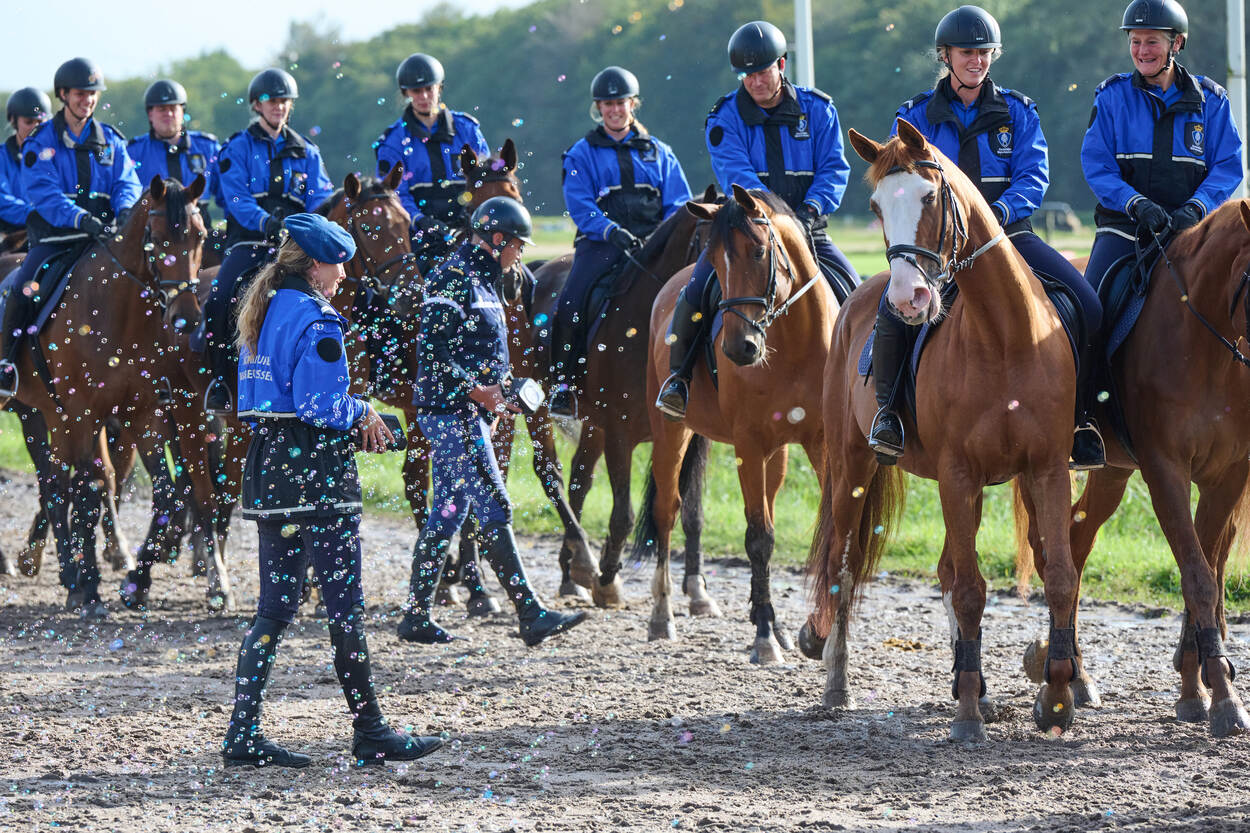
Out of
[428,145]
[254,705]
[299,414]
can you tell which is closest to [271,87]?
[428,145]

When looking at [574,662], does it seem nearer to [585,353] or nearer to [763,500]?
[763,500]

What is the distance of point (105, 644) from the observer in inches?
338

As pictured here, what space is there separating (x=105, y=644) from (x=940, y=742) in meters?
5.09

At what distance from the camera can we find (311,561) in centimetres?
577

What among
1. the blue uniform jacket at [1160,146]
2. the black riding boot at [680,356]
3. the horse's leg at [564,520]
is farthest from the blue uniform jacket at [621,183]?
the blue uniform jacket at [1160,146]

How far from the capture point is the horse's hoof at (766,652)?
7.95 meters

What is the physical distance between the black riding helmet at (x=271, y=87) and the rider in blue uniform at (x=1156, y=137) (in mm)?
5802

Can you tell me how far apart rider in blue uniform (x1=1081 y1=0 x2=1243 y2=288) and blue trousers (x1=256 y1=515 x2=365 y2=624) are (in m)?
3.87

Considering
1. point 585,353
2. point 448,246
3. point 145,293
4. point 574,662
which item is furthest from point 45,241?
point 574,662

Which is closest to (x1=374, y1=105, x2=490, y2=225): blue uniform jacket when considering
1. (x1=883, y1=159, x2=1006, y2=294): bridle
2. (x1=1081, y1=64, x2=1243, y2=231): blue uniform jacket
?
(x1=1081, y1=64, x2=1243, y2=231): blue uniform jacket

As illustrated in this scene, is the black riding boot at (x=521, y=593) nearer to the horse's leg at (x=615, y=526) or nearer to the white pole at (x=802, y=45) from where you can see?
the horse's leg at (x=615, y=526)

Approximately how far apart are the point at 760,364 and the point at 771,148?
1.46 meters

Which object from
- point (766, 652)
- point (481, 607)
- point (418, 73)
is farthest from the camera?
point (418, 73)

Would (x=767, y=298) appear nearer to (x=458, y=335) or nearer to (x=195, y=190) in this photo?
(x=458, y=335)
